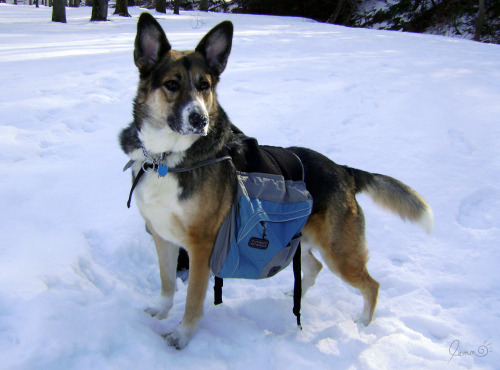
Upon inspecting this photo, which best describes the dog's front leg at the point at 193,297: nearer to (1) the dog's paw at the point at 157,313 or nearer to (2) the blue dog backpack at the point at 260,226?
(2) the blue dog backpack at the point at 260,226

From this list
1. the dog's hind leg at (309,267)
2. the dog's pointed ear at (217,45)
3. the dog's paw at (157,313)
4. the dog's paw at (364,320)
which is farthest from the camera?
the dog's hind leg at (309,267)

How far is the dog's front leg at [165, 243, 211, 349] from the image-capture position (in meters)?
2.59

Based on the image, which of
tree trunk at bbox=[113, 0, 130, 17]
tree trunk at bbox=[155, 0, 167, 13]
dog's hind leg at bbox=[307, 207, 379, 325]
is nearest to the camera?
dog's hind leg at bbox=[307, 207, 379, 325]

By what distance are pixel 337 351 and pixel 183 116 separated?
6.43 ft

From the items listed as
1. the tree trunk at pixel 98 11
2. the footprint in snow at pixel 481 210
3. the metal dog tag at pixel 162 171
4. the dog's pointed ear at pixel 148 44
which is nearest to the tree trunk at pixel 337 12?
the tree trunk at pixel 98 11

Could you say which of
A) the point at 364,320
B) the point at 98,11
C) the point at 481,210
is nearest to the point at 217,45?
the point at 364,320

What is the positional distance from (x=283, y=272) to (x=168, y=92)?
225 centimetres

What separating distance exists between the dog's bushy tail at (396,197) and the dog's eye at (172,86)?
164 centimetres

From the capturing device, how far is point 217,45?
112 inches

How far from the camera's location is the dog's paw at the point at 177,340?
2571 mm

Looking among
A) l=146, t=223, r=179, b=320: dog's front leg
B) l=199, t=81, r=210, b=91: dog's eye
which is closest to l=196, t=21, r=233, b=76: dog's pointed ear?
l=199, t=81, r=210, b=91: dog's eye

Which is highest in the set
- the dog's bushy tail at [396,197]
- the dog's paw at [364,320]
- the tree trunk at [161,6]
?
the tree trunk at [161,6]

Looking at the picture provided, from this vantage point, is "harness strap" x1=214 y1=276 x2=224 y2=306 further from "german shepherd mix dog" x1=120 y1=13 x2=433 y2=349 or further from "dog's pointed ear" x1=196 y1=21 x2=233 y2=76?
"dog's pointed ear" x1=196 y1=21 x2=233 y2=76

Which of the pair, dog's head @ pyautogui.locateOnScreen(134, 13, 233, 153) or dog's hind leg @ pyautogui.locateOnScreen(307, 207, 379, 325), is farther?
dog's hind leg @ pyautogui.locateOnScreen(307, 207, 379, 325)
